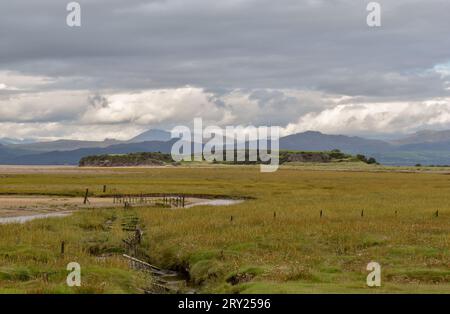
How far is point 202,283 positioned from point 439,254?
43.3 feet

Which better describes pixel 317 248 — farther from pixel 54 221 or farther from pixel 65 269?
pixel 54 221

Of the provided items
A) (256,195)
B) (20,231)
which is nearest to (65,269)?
(20,231)

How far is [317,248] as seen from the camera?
116ft

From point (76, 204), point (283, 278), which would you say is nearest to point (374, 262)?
point (283, 278)

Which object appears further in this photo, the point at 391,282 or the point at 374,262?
the point at 374,262

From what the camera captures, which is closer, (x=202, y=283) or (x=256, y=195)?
(x=202, y=283)

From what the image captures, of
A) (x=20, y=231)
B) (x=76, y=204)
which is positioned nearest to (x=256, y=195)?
(x=76, y=204)

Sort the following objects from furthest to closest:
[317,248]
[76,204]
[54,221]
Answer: [76,204] → [54,221] → [317,248]

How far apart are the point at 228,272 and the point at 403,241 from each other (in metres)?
13.0

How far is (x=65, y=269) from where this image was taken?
28.0 m
